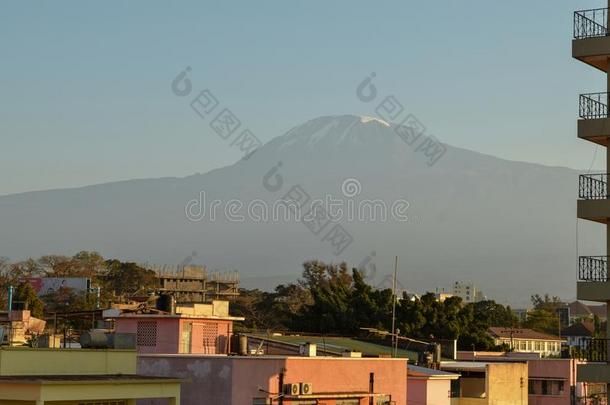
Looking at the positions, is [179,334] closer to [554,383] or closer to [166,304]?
[166,304]

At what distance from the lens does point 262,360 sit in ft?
111

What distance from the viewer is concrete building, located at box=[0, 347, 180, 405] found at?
25094 mm

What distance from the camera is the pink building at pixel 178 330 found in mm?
39812

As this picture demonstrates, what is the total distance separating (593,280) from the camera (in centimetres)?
3753

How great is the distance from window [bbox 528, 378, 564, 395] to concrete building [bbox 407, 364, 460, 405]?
15742 millimetres

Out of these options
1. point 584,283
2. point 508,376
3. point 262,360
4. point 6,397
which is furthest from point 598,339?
point 6,397

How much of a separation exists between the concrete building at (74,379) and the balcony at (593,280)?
14.8 metres

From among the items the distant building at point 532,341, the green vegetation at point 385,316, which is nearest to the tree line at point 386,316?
the green vegetation at point 385,316

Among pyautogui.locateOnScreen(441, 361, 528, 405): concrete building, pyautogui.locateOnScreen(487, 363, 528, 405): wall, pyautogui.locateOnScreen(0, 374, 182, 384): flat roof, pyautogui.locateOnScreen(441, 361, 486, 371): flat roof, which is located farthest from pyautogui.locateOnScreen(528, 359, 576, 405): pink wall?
pyautogui.locateOnScreen(0, 374, 182, 384): flat roof

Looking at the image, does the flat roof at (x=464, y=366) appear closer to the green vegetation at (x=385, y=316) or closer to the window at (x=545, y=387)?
the window at (x=545, y=387)

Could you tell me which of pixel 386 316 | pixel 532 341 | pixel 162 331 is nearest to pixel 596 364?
pixel 162 331

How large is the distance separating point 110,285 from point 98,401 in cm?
10253

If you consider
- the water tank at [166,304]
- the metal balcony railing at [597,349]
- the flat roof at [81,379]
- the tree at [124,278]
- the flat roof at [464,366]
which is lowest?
the flat roof at [81,379]

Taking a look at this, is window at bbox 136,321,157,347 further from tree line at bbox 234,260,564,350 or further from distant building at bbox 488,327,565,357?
distant building at bbox 488,327,565,357
